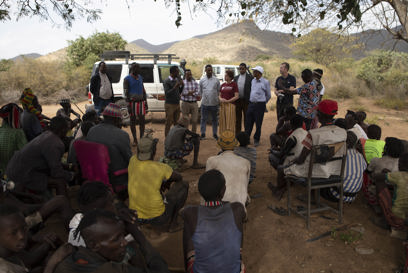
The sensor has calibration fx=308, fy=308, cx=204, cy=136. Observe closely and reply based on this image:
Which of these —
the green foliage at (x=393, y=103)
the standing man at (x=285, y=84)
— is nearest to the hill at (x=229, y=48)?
the green foliage at (x=393, y=103)

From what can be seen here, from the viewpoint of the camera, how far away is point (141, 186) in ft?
11.0

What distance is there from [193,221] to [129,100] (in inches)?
209

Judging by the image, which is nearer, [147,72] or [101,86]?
A: [101,86]

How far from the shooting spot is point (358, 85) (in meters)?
15.2

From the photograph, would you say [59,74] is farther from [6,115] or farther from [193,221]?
[193,221]

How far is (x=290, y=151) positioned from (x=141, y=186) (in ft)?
6.98

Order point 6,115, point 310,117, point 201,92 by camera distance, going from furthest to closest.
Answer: point 201,92 < point 310,117 < point 6,115

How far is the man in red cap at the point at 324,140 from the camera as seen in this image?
356 cm

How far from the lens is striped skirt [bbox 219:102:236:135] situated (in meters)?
7.41

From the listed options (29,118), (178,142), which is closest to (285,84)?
(178,142)

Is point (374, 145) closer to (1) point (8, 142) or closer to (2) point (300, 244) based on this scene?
(2) point (300, 244)

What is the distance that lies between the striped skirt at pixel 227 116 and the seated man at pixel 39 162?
4375 millimetres

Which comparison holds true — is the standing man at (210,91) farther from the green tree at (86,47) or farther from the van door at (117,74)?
the green tree at (86,47)

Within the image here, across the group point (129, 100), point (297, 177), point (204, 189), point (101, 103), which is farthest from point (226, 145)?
point (101, 103)
